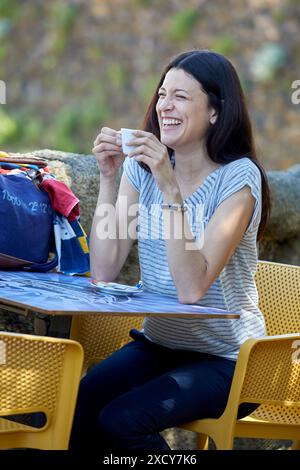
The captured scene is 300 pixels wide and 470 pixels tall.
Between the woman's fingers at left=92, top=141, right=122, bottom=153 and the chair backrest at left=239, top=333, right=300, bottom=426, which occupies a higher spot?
the woman's fingers at left=92, top=141, right=122, bottom=153

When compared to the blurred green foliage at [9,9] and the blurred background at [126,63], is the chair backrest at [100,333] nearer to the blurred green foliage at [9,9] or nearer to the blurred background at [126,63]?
the blurred background at [126,63]

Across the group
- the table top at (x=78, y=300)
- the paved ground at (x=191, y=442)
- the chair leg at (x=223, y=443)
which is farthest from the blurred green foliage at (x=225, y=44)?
the chair leg at (x=223, y=443)

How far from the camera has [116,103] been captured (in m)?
15.0

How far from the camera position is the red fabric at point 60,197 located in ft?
10.1

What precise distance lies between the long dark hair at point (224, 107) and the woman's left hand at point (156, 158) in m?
0.26

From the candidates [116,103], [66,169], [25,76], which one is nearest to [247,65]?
[116,103]

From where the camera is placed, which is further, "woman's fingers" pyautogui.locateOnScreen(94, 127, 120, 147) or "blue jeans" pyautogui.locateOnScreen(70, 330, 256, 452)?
"woman's fingers" pyautogui.locateOnScreen(94, 127, 120, 147)

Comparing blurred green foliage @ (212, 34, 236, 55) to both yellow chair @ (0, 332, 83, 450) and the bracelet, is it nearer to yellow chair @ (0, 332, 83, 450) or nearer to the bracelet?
the bracelet

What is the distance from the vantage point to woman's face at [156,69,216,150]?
2.87 meters

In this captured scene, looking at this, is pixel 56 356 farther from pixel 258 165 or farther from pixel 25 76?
pixel 25 76

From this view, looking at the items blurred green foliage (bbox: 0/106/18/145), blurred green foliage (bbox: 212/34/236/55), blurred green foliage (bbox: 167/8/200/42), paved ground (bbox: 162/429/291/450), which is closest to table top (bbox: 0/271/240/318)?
paved ground (bbox: 162/429/291/450)

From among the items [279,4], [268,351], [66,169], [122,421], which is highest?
[279,4]

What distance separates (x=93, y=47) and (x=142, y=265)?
13.1 m

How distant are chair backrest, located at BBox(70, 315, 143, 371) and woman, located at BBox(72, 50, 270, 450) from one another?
→ 0.19 meters
